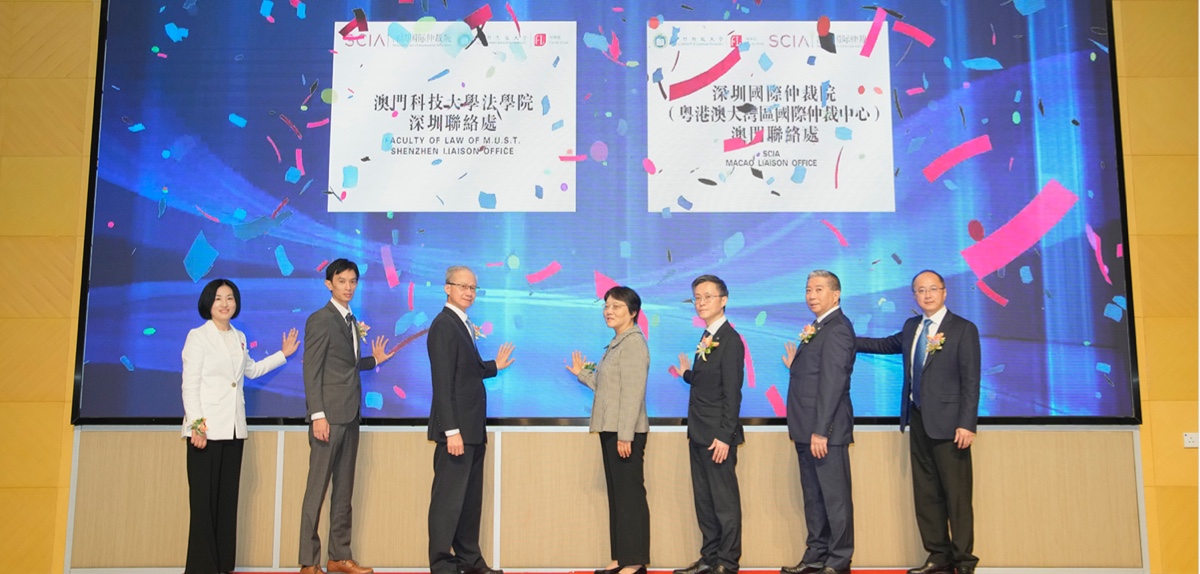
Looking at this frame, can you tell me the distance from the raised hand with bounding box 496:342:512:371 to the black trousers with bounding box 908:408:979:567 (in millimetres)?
2304

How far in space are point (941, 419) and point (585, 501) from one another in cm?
201

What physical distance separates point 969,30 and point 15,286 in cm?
607

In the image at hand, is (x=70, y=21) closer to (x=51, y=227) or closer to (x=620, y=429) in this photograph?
(x=51, y=227)

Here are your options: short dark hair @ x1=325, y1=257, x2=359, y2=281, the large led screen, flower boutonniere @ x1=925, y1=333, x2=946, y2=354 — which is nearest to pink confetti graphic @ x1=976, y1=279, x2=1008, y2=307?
the large led screen

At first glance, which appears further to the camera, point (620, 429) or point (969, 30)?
point (969, 30)

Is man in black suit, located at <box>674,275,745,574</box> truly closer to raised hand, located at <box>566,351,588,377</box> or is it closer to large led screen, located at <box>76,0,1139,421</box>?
large led screen, located at <box>76,0,1139,421</box>

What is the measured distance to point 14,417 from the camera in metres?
5.07

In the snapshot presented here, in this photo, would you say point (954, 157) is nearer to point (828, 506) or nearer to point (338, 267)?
point (828, 506)

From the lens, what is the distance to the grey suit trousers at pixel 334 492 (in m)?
4.48

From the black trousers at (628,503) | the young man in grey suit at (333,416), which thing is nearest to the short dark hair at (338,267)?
the young man in grey suit at (333,416)

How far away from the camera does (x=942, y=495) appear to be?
460 cm

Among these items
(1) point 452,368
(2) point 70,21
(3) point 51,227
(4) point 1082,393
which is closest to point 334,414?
(1) point 452,368

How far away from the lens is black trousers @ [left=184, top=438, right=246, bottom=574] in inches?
174

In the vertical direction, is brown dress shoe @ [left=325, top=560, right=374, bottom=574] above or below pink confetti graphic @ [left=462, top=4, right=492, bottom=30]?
below
